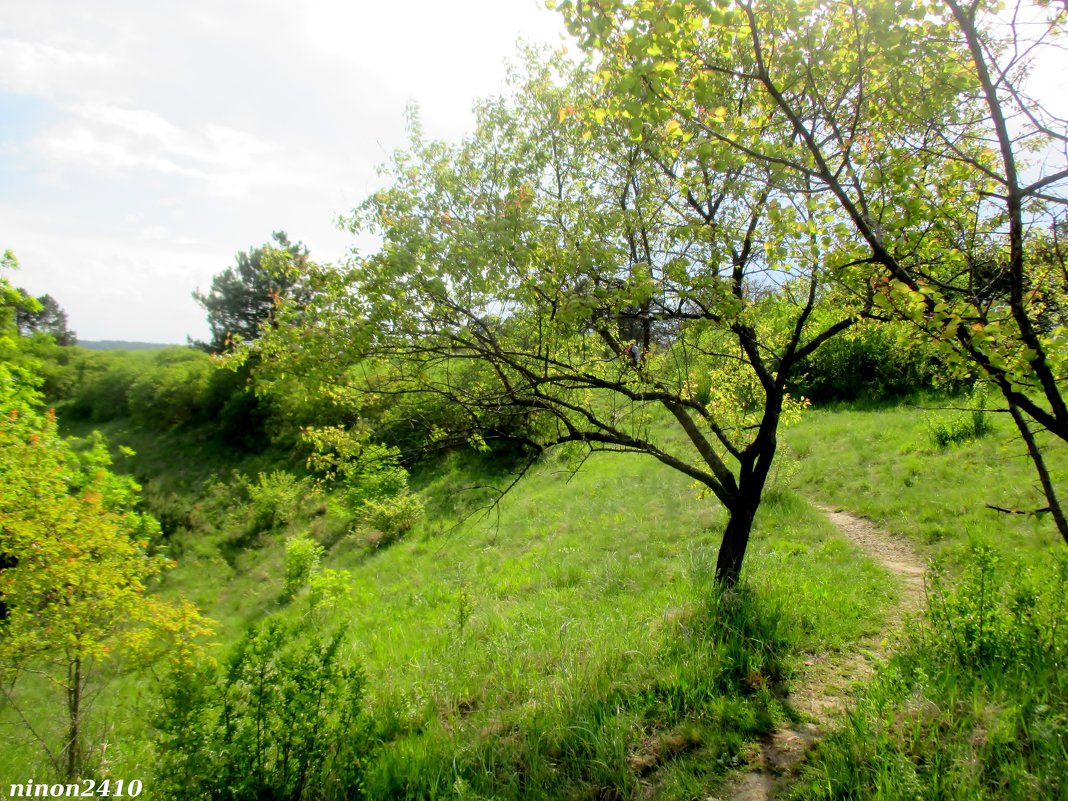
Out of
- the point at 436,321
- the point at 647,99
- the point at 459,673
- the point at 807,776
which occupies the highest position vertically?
the point at 647,99

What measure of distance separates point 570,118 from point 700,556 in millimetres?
5659

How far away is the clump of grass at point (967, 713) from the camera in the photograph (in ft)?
8.59

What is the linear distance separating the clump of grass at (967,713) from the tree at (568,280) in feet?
6.28

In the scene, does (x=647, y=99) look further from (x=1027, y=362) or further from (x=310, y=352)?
(x=310, y=352)

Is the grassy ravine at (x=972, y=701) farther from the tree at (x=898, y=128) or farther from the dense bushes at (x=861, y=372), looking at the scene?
the dense bushes at (x=861, y=372)

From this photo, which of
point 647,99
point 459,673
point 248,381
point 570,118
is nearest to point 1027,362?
point 647,99

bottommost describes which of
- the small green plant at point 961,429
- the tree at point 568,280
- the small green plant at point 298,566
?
the small green plant at point 298,566

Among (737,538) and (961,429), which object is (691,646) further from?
(961,429)

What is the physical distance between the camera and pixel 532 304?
4.63 meters

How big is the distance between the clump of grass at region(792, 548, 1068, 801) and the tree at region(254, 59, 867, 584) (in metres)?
1.91

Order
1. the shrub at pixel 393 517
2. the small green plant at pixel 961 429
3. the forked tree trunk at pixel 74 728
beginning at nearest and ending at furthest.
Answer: the forked tree trunk at pixel 74 728
the small green plant at pixel 961 429
the shrub at pixel 393 517

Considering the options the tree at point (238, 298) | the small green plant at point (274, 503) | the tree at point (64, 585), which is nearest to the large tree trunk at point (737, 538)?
the tree at point (64, 585)

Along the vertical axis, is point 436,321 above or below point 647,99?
below

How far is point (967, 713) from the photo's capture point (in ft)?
10.1
